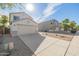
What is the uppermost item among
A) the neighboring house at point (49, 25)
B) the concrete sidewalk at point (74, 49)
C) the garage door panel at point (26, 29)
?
the neighboring house at point (49, 25)

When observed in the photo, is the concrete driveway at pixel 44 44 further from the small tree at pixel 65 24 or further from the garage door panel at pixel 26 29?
the small tree at pixel 65 24

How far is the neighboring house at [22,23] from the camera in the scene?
3.13 m

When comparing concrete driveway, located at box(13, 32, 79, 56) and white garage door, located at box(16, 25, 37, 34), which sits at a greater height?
A: white garage door, located at box(16, 25, 37, 34)

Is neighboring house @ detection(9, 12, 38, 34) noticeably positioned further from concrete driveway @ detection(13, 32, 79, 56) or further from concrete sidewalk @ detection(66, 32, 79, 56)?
concrete sidewalk @ detection(66, 32, 79, 56)

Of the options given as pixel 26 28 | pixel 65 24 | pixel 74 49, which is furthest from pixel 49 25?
pixel 74 49

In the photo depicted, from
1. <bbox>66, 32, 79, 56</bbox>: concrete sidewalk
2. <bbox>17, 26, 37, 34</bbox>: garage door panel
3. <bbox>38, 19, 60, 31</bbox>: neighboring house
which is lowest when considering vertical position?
<bbox>66, 32, 79, 56</bbox>: concrete sidewalk

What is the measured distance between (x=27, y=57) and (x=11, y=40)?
13.7 inches

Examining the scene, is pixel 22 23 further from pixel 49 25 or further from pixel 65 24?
pixel 65 24

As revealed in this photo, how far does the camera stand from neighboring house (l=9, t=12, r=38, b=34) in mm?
3133

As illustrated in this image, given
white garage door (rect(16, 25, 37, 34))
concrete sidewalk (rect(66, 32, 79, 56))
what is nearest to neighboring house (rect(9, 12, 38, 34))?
white garage door (rect(16, 25, 37, 34))

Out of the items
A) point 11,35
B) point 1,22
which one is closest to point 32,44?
point 11,35

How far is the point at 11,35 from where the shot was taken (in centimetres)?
315

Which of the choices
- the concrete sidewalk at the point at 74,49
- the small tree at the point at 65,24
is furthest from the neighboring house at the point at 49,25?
the concrete sidewalk at the point at 74,49

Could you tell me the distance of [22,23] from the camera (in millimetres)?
3148
